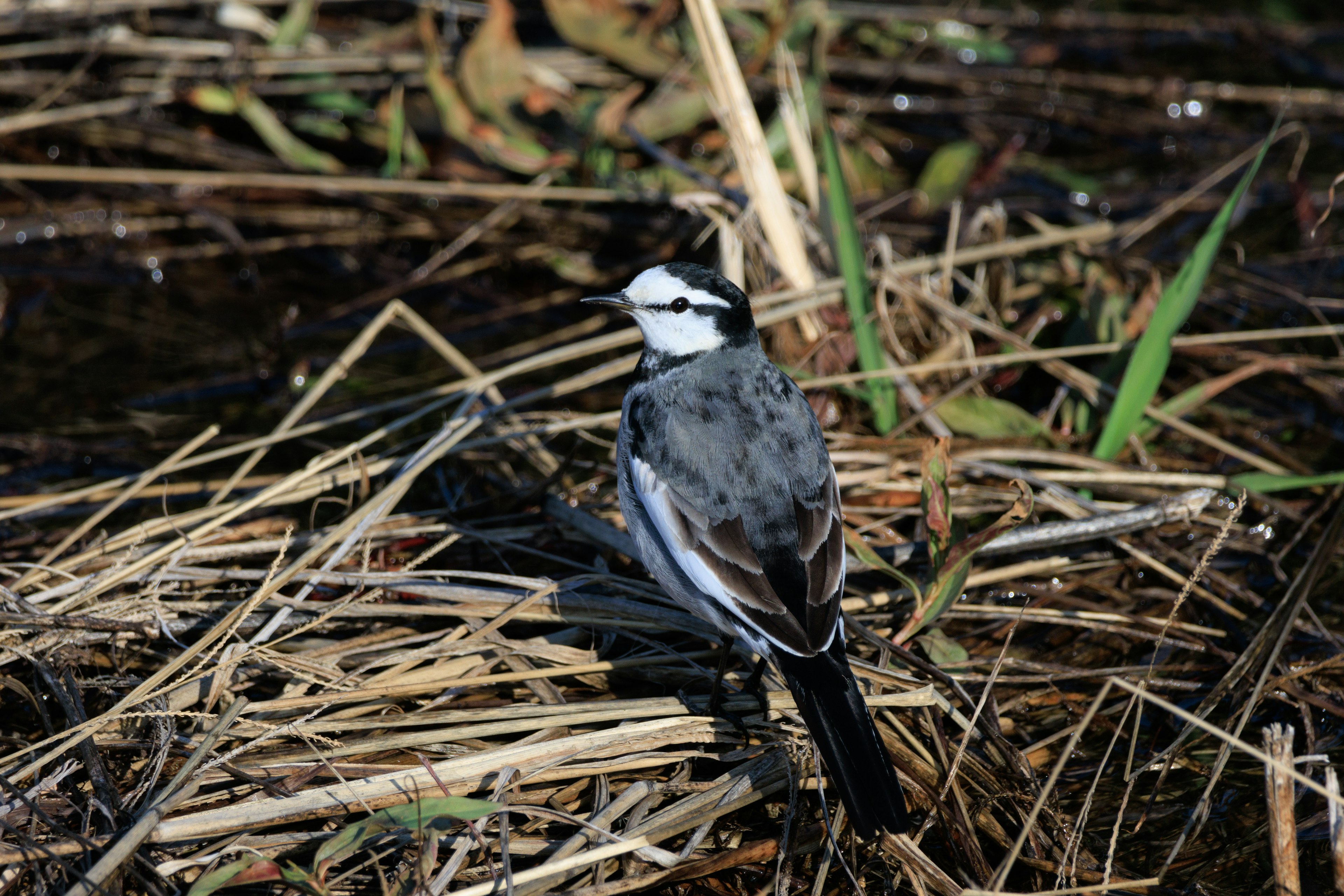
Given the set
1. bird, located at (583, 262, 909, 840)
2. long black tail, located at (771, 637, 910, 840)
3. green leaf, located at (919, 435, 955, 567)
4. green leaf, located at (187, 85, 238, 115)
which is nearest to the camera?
long black tail, located at (771, 637, 910, 840)

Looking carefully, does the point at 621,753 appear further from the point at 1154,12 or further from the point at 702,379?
the point at 1154,12

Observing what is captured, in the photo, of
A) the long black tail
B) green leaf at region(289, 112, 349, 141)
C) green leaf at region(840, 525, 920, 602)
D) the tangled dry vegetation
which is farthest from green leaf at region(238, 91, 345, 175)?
the long black tail

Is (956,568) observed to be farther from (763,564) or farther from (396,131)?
(396,131)

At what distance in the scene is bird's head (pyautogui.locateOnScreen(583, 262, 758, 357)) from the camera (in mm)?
3840

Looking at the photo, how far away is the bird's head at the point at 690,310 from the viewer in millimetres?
3840

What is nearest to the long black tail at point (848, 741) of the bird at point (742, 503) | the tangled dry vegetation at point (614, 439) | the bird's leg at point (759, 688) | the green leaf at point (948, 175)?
the bird at point (742, 503)

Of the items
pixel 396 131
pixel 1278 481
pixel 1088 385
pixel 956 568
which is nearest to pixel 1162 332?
pixel 1088 385

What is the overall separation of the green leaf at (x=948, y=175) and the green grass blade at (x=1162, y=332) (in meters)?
2.43

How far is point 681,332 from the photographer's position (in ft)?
12.7

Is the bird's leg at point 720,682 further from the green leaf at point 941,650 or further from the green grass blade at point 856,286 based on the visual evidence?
the green grass blade at point 856,286

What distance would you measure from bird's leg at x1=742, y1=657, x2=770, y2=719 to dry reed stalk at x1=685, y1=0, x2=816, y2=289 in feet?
6.59

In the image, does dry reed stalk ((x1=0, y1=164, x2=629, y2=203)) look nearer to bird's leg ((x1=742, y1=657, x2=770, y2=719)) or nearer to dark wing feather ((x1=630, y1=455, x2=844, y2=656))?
dark wing feather ((x1=630, y1=455, x2=844, y2=656))

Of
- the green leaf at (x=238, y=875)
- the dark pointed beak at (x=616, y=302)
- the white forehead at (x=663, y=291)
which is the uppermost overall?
the white forehead at (x=663, y=291)

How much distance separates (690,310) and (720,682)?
1.28 meters
